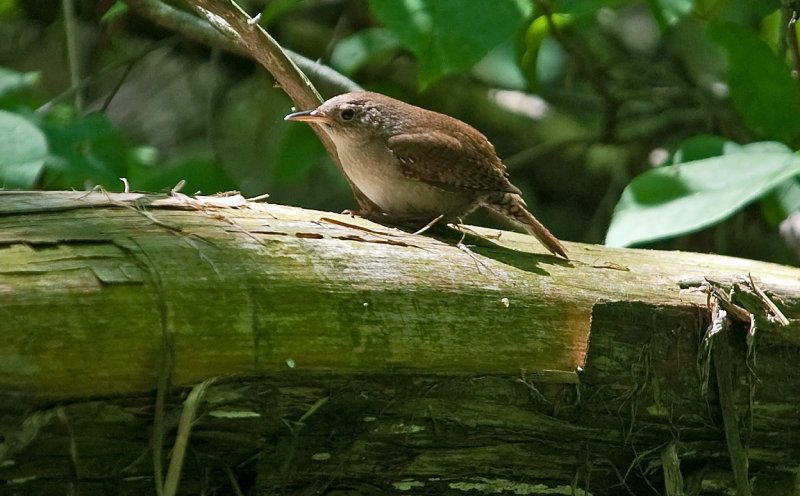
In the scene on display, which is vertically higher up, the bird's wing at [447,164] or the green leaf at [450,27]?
the green leaf at [450,27]

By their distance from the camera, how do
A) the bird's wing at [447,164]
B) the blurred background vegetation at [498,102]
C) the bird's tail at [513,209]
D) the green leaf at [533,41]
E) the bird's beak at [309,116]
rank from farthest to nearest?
the green leaf at [533,41], the bird's beak at [309,116], the bird's wing at [447,164], the bird's tail at [513,209], the blurred background vegetation at [498,102]

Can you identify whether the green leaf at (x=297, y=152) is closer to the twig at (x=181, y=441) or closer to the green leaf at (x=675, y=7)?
the green leaf at (x=675, y=7)

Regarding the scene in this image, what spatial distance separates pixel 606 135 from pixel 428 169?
7.97 ft

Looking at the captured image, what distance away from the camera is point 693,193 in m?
2.51

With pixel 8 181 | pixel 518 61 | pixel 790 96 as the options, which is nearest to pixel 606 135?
pixel 518 61

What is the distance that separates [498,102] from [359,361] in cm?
431

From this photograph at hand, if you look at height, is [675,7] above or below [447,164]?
above

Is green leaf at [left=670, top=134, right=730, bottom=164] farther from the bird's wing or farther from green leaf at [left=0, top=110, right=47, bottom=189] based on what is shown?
green leaf at [left=0, top=110, right=47, bottom=189]

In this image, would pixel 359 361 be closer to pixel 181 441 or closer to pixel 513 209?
pixel 181 441

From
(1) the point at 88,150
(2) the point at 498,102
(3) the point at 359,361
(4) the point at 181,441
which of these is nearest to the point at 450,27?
(3) the point at 359,361

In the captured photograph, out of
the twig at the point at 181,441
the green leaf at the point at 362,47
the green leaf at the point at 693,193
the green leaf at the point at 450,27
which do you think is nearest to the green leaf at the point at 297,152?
the green leaf at the point at 362,47

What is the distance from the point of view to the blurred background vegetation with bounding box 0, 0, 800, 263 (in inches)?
98.3

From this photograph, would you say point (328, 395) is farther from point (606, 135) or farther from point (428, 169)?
point (606, 135)

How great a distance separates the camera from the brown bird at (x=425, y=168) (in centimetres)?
279
